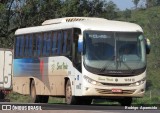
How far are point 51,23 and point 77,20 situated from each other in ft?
8.10

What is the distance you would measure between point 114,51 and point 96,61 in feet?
2.58

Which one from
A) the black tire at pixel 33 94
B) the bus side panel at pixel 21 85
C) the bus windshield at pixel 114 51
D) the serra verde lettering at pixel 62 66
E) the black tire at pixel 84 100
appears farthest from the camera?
the bus side panel at pixel 21 85

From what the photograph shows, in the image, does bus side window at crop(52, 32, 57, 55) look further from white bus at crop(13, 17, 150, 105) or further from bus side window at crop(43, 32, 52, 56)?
bus side window at crop(43, 32, 52, 56)

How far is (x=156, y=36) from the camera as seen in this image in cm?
6938

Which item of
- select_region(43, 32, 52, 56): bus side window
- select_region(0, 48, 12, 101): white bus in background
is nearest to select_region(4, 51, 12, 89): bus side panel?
select_region(0, 48, 12, 101): white bus in background

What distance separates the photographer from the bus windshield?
22.0 meters

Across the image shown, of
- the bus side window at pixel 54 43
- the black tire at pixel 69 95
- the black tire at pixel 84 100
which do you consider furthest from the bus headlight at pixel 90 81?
the bus side window at pixel 54 43

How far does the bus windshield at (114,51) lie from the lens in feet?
72.2

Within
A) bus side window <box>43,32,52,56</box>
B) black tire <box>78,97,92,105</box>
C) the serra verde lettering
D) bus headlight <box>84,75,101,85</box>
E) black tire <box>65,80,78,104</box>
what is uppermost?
bus side window <box>43,32,52,56</box>

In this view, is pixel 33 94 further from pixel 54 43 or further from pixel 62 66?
pixel 62 66

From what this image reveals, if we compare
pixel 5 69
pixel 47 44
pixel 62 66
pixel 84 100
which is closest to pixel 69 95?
pixel 84 100

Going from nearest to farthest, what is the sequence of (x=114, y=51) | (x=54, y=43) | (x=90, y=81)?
1. (x=90, y=81)
2. (x=114, y=51)
3. (x=54, y=43)

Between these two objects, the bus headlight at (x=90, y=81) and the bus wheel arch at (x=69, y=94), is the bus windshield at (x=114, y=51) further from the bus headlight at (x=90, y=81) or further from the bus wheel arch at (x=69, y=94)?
the bus wheel arch at (x=69, y=94)

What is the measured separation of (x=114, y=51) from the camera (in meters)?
22.2
